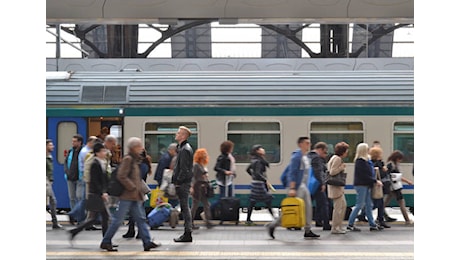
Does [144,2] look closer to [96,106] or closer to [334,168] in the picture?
[96,106]

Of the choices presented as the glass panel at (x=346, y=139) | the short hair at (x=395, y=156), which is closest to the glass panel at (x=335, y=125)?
the glass panel at (x=346, y=139)

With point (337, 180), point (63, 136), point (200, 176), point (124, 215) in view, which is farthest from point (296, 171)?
point (63, 136)

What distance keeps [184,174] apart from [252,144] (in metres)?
3.49

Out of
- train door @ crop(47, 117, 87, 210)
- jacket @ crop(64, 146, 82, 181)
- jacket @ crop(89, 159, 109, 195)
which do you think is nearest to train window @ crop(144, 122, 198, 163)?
train door @ crop(47, 117, 87, 210)

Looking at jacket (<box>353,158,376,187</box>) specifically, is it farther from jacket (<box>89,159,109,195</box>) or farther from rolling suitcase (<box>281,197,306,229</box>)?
jacket (<box>89,159,109,195</box>)

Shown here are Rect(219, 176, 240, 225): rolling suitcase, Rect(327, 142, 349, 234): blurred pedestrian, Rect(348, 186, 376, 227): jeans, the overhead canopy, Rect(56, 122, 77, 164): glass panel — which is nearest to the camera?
Rect(327, 142, 349, 234): blurred pedestrian

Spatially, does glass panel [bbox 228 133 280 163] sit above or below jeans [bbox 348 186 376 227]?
above

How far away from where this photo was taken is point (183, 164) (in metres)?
9.35

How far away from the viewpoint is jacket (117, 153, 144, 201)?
844 centimetres

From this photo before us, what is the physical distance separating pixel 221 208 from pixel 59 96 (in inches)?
152

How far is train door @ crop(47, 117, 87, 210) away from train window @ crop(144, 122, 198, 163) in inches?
48.0

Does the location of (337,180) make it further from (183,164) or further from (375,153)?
(183,164)

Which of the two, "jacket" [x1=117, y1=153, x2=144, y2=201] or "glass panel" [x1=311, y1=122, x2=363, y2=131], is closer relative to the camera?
"jacket" [x1=117, y1=153, x2=144, y2=201]
